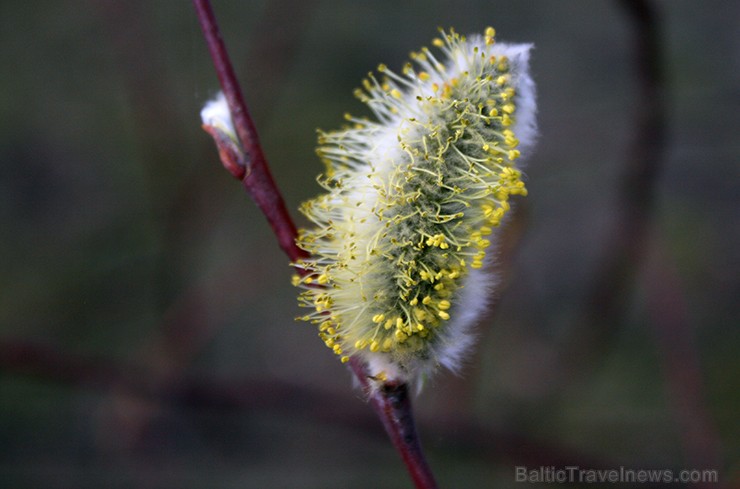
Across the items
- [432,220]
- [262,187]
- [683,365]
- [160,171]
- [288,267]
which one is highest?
[160,171]

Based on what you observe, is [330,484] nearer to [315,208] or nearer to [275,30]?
[275,30]

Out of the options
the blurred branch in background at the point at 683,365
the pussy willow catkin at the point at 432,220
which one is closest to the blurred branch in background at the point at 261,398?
the blurred branch in background at the point at 683,365

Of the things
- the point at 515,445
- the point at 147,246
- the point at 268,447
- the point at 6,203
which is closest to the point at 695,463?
the point at 515,445

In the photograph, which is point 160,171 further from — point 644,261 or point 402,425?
point 402,425

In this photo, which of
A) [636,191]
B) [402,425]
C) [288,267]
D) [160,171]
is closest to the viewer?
[402,425]

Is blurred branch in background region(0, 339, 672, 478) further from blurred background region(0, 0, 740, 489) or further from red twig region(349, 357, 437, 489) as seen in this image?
red twig region(349, 357, 437, 489)

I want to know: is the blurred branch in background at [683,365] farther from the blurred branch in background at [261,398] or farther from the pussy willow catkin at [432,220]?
the pussy willow catkin at [432,220]

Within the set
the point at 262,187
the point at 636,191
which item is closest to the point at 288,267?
the point at 636,191
